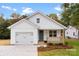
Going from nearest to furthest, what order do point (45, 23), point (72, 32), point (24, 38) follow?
point (72, 32)
point (45, 23)
point (24, 38)

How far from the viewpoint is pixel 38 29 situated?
8.75 meters

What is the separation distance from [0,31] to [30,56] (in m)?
0.95

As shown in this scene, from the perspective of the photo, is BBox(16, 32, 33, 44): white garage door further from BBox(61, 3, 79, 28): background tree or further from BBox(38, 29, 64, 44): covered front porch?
BBox(61, 3, 79, 28): background tree

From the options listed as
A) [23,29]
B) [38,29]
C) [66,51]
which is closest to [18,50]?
[23,29]

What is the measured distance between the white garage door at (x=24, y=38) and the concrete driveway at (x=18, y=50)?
13 cm

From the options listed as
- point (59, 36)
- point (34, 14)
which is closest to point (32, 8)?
point (34, 14)

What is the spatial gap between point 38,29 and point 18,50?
0.71 metres

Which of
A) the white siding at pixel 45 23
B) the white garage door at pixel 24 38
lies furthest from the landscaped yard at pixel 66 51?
the white siding at pixel 45 23

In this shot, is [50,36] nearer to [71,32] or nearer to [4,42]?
[71,32]

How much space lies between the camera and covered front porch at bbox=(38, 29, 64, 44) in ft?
28.7

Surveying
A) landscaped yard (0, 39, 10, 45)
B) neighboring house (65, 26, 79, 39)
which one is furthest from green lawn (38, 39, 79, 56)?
landscaped yard (0, 39, 10, 45)

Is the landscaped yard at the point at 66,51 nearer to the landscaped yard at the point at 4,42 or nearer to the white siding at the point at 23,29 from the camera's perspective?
the landscaped yard at the point at 4,42

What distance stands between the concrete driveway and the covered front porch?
30 cm

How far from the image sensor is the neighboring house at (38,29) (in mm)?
8711
